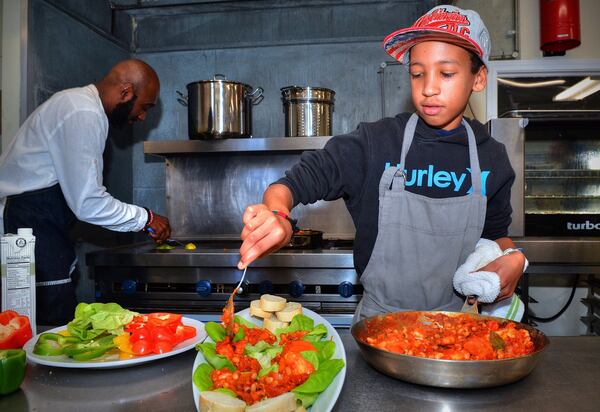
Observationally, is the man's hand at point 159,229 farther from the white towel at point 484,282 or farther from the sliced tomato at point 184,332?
the white towel at point 484,282

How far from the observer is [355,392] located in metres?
0.96

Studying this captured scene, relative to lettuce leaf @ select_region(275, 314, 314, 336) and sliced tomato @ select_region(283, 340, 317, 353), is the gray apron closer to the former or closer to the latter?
lettuce leaf @ select_region(275, 314, 314, 336)

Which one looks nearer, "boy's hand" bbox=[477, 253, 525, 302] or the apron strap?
"boy's hand" bbox=[477, 253, 525, 302]

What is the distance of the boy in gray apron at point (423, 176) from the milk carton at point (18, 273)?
2.39 feet

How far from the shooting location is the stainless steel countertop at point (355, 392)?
2.93 ft

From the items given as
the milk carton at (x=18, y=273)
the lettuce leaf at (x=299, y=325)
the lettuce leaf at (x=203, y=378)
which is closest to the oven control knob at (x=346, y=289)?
the lettuce leaf at (x=299, y=325)

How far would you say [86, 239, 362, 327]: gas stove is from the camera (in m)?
2.53

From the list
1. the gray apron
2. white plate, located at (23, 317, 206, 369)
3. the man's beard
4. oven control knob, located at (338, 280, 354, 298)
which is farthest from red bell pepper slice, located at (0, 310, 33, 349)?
Result: the man's beard

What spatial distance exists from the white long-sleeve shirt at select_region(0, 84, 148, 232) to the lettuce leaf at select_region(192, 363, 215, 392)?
1816mm

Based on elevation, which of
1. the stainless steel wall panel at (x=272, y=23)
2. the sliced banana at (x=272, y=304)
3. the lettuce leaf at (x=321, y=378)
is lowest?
the lettuce leaf at (x=321, y=378)

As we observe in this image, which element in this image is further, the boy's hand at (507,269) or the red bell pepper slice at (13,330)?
the boy's hand at (507,269)

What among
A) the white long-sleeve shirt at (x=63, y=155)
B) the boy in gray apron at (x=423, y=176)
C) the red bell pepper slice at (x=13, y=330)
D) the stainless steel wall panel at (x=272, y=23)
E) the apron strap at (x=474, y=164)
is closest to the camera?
the red bell pepper slice at (x=13, y=330)

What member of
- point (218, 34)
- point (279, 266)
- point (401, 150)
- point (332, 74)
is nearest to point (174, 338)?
point (401, 150)

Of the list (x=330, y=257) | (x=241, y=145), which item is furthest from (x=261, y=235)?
(x=241, y=145)
